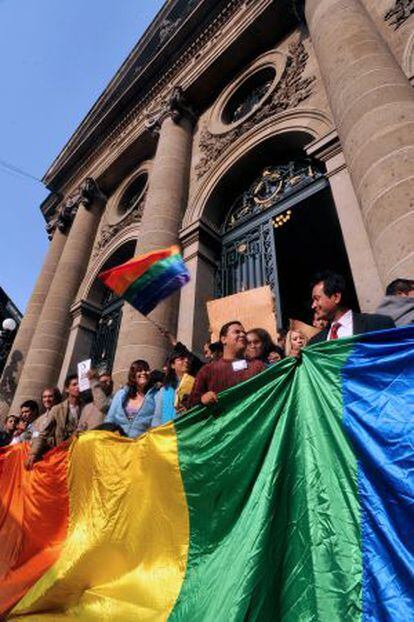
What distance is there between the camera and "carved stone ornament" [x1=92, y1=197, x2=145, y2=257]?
11.9m

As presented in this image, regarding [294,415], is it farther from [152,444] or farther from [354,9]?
[354,9]

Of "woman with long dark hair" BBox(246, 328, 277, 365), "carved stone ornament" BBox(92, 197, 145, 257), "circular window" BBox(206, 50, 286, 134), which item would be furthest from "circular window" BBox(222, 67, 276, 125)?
"woman with long dark hair" BBox(246, 328, 277, 365)

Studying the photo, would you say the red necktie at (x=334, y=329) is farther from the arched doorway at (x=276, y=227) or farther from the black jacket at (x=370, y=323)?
the arched doorway at (x=276, y=227)

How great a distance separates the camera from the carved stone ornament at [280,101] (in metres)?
8.12

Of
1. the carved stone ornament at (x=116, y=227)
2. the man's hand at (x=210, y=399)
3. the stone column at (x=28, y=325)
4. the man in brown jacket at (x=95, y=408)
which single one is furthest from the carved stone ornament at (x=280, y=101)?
the man's hand at (x=210, y=399)

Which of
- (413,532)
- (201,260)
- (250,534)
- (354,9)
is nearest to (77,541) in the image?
(250,534)

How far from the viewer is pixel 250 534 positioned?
208 cm

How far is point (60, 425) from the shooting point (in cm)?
497

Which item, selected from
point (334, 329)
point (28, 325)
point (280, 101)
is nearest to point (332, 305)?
point (334, 329)

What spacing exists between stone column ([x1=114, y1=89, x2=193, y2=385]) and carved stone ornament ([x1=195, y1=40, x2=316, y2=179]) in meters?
0.72

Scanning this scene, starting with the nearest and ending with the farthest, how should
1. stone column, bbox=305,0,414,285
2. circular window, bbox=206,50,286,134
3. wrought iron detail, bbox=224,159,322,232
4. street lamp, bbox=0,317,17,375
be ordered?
stone column, bbox=305,0,414,285, wrought iron detail, bbox=224,159,322,232, circular window, bbox=206,50,286,134, street lamp, bbox=0,317,17,375

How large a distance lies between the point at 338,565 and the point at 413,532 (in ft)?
1.16

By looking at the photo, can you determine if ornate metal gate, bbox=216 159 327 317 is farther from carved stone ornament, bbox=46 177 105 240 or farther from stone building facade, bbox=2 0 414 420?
carved stone ornament, bbox=46 177 105 240

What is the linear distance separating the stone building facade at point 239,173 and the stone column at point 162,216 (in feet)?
0.14
